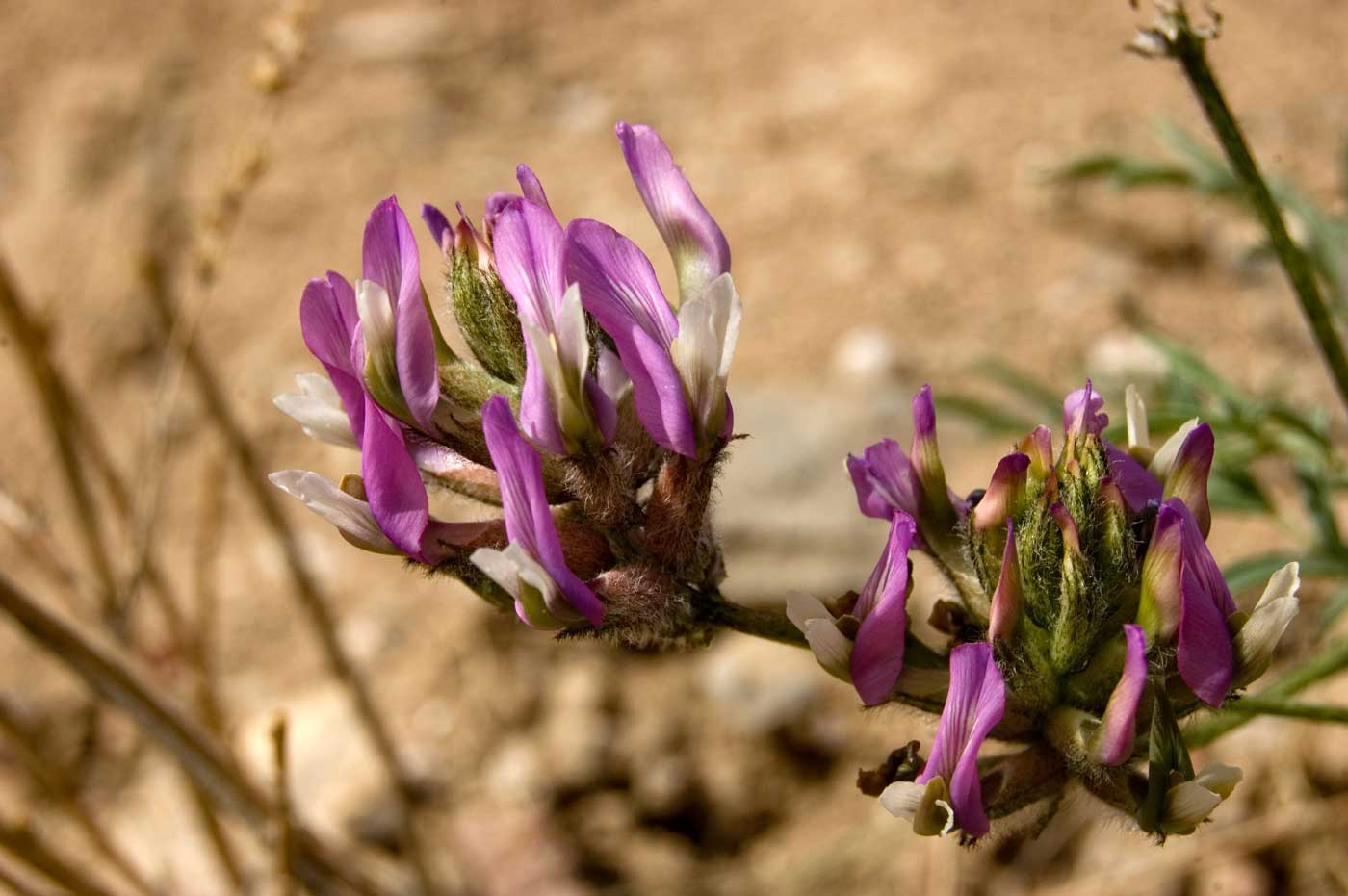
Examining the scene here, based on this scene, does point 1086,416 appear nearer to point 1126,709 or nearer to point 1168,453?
point 1168,453

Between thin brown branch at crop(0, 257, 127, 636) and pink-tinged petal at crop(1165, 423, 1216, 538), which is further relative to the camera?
thin brown branch at crop(0, 257, 127, 636)

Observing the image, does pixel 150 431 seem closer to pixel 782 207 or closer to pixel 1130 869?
pixel 1130 869

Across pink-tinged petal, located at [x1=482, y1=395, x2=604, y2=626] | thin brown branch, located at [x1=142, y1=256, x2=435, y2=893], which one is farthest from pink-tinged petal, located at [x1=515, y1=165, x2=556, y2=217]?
thin brown branch, located at [x1=142, y1=256, x2=435, y2=893]

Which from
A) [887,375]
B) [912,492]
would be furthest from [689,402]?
[887,375]

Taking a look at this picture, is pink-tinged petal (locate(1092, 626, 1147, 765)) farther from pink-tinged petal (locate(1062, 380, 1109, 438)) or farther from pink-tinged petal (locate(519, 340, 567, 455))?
pink-tinged petal (locate(519, 340, 567, 455))

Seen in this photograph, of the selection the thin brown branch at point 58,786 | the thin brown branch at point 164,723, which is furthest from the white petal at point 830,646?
the thin brown branch at point 58,786

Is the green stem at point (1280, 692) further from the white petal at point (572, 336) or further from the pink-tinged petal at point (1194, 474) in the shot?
the white petal at point (572, 336)
